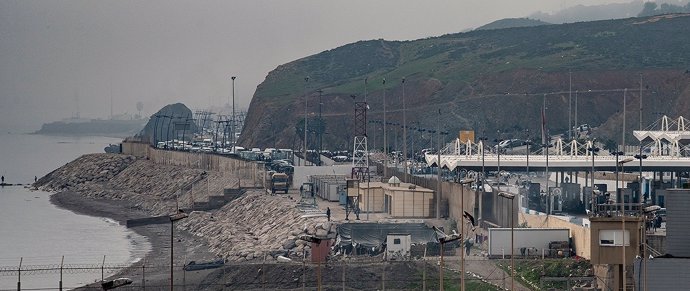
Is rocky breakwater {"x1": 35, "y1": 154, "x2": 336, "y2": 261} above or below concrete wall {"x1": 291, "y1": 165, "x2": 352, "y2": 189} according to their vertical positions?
below

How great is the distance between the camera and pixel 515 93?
158 metres

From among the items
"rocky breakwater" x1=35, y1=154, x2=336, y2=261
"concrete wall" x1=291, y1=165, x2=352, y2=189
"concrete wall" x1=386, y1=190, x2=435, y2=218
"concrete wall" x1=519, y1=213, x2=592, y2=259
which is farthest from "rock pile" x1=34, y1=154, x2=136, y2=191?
"concrete wall" x1=519, y1=213, x2=592, y2=259

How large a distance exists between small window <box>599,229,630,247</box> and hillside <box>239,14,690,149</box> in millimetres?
93369

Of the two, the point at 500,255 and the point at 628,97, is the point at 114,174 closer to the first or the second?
the point at 628,97

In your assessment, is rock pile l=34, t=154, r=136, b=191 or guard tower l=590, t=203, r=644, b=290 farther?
rock pile l=34, t=154, r=136, b=191

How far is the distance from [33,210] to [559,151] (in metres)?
44.9

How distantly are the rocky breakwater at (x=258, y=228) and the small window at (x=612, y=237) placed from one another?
19537 mm

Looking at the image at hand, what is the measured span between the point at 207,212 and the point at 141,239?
8.25 meters

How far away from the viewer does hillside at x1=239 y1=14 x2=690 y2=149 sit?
146375mm

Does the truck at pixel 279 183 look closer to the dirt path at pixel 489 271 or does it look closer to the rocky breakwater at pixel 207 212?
the rocky breakwater at pixel 207 212

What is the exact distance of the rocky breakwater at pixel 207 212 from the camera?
6456cm

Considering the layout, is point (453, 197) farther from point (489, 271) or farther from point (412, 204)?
point (489, 271)

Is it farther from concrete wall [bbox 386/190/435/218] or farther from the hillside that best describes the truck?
the hillside

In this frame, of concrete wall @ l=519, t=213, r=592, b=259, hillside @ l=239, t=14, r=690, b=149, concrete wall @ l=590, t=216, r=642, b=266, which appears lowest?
concrete wall @ l=519, t=213, r=592, b=259
